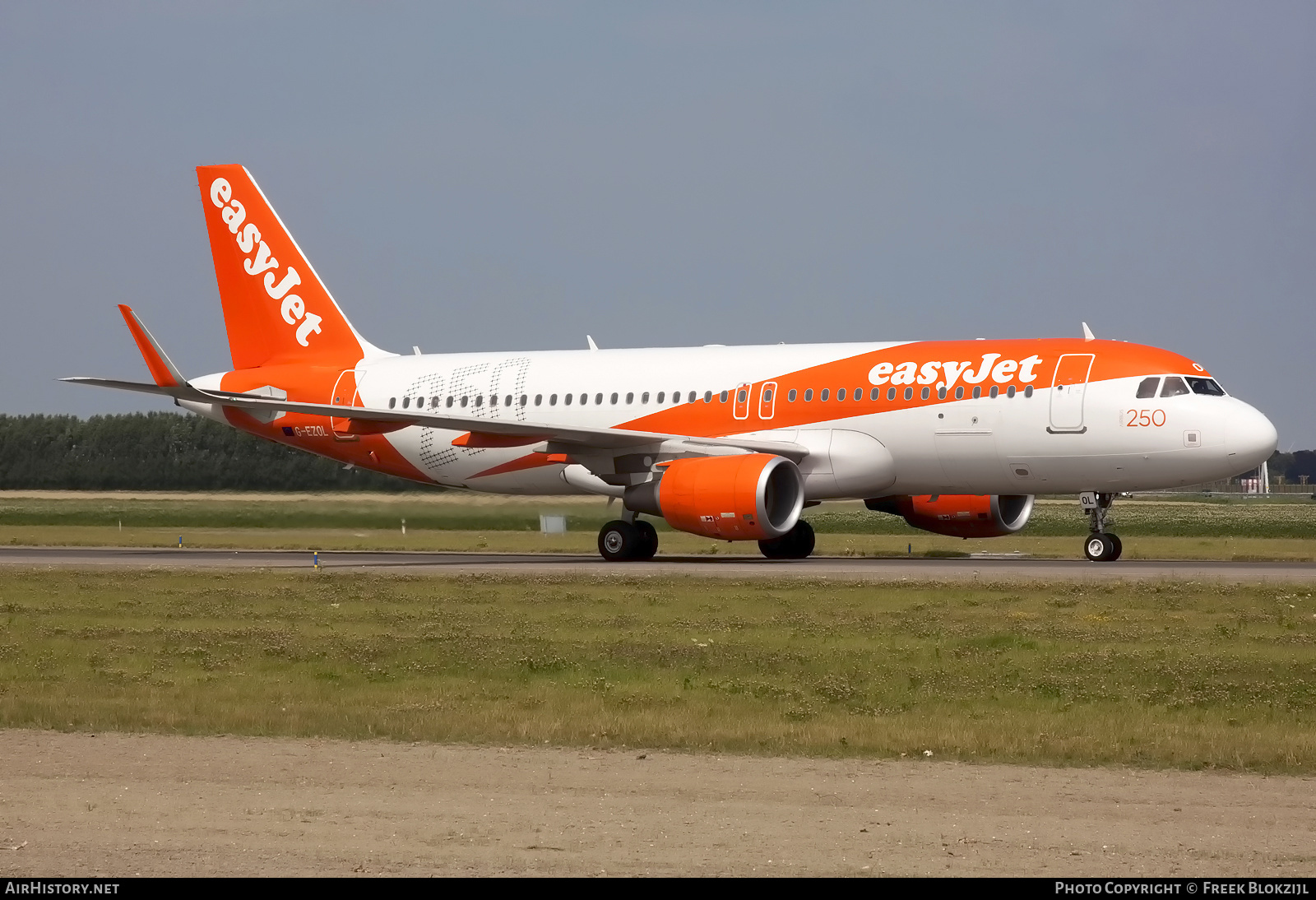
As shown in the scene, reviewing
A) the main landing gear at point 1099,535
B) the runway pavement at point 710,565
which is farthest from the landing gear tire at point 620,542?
the main landing gear at point 1099,535

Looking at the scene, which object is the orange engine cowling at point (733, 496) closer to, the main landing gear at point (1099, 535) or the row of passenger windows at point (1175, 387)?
the main landing gear at point (1099, 535)

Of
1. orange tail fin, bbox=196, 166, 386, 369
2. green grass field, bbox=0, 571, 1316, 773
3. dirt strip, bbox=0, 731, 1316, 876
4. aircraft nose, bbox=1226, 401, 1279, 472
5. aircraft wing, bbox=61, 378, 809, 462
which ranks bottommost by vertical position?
dirt strip, bbox=0, 731, 1316, 876

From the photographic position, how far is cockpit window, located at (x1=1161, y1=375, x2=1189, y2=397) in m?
25.4

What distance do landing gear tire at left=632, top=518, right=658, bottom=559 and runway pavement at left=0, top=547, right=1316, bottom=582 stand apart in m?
0.37

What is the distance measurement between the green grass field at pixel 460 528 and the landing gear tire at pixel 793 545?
2286 mm

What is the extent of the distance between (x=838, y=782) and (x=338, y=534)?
28746 millimetres

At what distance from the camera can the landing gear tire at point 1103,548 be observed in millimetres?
26719

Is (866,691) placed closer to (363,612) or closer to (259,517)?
(363,612)

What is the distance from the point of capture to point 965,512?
2947 centimetres

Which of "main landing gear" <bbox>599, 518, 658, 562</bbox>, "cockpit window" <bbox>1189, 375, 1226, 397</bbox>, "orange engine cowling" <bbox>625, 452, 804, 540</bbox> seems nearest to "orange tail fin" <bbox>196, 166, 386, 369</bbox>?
"main landing gear" <bbox>599, 518, 658, 562</bbox>

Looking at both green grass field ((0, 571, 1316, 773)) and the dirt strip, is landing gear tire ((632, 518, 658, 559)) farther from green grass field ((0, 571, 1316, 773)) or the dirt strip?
the dirt strip

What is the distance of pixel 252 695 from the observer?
12.0 meters

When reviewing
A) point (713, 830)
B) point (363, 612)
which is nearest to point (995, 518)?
point (363, 612)

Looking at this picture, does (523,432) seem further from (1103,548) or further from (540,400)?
(1103,548)
